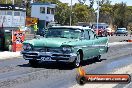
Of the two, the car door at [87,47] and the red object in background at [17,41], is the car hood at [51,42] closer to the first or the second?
the car door at [87,47]

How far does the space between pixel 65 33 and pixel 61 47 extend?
1.63 metres

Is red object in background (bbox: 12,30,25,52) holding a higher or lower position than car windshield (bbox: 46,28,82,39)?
lower

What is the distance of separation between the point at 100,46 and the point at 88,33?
4.03ft

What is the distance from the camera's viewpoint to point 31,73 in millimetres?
12492

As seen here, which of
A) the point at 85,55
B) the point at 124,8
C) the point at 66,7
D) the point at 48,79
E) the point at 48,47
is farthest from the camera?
the point at 124,8

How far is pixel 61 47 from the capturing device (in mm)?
13719

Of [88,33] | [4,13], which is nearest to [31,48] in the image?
[88,33]

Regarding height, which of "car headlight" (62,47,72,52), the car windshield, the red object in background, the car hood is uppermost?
the car windshield

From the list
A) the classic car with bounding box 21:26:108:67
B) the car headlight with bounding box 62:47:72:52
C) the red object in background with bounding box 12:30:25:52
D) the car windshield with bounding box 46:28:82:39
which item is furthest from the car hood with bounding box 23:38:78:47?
the red object in background with bounding box 12:30:25:52

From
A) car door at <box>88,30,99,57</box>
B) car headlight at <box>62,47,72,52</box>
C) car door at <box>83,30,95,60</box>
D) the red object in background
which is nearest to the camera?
car headlight at <box>62,47,72,52</box>

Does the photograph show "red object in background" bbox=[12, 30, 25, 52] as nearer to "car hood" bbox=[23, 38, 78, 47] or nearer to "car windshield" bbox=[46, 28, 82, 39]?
"car windshield" bbox=[46, 28, 82, 39]

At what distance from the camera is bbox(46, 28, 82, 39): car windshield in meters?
15.2

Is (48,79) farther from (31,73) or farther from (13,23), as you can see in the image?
(13,23)

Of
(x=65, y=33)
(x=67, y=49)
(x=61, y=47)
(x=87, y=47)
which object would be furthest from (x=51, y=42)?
(x=87, y=47)
